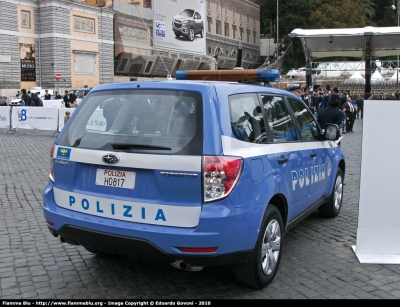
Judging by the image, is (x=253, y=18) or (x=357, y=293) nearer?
(x=357, y=293)

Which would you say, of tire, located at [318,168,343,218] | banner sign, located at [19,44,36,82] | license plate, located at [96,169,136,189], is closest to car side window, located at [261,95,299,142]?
license plate, located at [96,169,136,189]

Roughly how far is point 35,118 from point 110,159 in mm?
16833

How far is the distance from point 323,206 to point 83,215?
3.75m

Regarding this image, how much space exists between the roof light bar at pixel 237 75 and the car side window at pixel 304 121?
0.45m

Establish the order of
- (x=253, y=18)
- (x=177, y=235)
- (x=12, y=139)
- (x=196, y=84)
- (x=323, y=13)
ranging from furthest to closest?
(x=253, y=18) < (x=323, y=13) < (x=12, y=139) < (x=196, y=84) < (x=177, y=235)

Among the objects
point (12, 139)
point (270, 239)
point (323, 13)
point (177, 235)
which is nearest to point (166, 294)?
point (177, 235)

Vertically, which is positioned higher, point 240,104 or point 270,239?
point 240,104

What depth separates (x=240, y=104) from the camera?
13.7 feet

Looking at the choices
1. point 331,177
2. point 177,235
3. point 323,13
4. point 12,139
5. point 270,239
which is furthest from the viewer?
point 323,13

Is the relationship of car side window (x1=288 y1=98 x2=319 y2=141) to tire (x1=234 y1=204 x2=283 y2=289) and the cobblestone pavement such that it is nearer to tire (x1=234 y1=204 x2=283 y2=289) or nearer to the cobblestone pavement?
the cobblestone pavement

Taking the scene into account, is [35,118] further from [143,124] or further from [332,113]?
[143,124]

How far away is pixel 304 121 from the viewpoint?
564 cm

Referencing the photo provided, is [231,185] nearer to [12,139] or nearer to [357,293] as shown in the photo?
[357,293]

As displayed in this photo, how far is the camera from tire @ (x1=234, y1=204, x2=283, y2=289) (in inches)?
156
